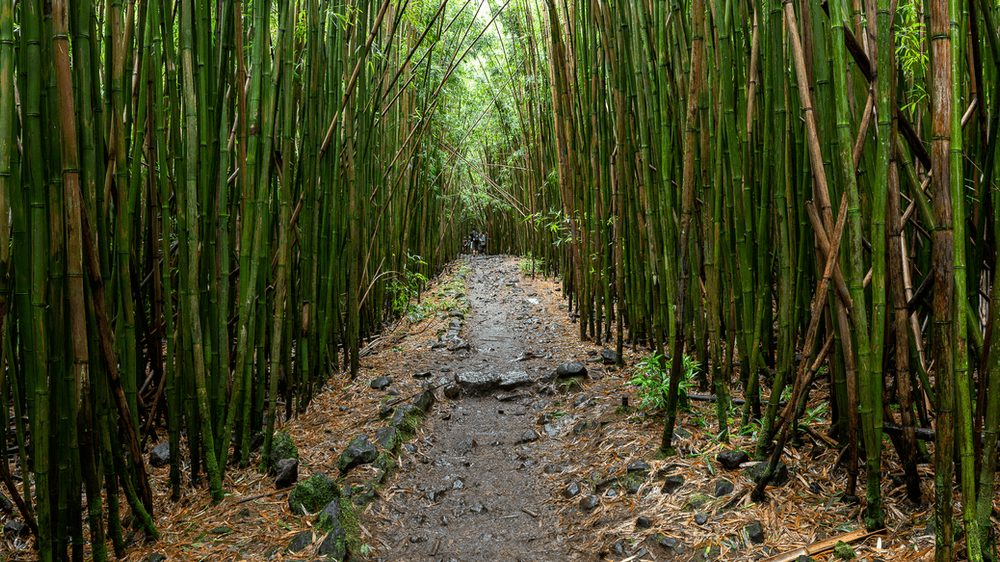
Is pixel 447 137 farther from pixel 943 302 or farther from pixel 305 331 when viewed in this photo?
pixel 943 302

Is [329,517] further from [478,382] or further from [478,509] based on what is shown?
[478,382]

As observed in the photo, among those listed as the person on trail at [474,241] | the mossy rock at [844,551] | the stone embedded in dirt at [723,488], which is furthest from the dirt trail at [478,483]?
the person on trail at [474,241]

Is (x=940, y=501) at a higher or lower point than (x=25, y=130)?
lower

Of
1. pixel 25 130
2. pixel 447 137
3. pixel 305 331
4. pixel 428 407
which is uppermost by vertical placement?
pixel 447 137

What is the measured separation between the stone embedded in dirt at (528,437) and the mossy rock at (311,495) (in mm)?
736

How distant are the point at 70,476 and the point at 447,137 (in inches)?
196

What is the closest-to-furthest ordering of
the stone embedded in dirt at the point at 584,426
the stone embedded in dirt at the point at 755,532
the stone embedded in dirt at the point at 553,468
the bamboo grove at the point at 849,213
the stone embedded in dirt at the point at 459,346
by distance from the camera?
the bamboo grove at the point at 849,213, the stone embedded in dirt at the point at 755,532, the stone embedded in dirt at the point at 553,468, the stone embedded in dirt at the point at 584,426, the stone embedded in dirt at the point at 459,346

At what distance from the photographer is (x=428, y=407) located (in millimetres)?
2201

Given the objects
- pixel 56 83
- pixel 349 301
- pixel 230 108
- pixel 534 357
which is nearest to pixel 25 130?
pixel 56 83

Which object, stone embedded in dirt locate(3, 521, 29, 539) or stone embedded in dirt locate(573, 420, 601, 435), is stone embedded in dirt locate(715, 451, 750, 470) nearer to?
stone embedded in dirt locate(573, 420, 601, 435)

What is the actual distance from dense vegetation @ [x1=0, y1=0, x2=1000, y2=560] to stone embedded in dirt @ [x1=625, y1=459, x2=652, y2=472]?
0.11 metres

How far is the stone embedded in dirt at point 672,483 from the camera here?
137 cm

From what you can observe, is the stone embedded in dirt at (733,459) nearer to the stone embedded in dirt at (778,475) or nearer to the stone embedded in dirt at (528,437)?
the stone embedded in dirt at (778,475)

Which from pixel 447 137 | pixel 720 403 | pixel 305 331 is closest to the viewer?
pixel 720 403
